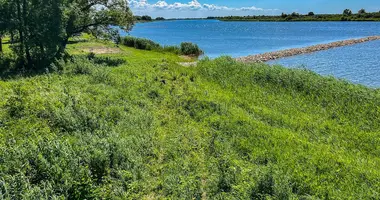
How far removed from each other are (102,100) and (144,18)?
184 metres

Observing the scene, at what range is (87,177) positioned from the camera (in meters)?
7.45

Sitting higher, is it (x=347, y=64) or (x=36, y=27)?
(x=36, y=27)

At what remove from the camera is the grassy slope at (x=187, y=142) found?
7.50 meters

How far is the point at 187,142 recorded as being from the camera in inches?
428

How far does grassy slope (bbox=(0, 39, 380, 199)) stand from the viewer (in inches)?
295

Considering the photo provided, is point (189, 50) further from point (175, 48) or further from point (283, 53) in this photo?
point (283, 53)

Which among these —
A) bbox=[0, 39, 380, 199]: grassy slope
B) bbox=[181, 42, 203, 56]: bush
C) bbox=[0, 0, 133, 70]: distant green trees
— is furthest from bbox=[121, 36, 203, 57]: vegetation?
bbox=[0, 39, 380, 199]: grassy slope

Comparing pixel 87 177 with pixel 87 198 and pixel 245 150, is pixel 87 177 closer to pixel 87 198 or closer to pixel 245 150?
pixel 87 198

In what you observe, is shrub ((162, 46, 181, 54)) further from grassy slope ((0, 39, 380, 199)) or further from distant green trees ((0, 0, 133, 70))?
grassy slope ((0, 39, 380, 199))

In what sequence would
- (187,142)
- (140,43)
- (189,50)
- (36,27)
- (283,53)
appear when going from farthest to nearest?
(140,43) < (189,50) < (283,53) < (36,27) < (187,142)

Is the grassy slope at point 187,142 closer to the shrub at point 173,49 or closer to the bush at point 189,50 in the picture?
the shrub at point 173,49

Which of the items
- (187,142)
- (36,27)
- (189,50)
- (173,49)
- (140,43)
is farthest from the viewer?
(140,43)

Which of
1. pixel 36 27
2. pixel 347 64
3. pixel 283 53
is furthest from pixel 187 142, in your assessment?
pixel 283 53

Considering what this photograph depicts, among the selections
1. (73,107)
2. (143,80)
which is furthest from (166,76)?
(73,107)
